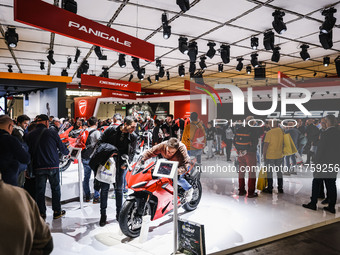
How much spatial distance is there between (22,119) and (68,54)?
4388 millimetres

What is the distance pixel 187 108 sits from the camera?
16531mm

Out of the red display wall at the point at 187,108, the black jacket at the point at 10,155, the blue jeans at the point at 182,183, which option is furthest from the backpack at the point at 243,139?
the red display wall at the point at 187,108

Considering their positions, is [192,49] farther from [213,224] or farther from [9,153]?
[9,153]

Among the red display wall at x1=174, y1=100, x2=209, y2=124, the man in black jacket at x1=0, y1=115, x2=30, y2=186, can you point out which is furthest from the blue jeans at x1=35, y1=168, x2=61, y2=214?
the red display wall at x1=174, y1=100, x2=209, y2=124

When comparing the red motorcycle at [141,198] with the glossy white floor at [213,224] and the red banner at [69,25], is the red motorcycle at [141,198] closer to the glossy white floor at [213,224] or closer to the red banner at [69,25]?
the glossy white floor at [213,224]

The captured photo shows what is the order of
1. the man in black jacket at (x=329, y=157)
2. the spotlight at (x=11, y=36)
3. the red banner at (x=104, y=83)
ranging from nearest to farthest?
the man in black jacket at (x=329, y=157), the spotlight at (x=11, y=36), the red banner at (x=104, y=83)

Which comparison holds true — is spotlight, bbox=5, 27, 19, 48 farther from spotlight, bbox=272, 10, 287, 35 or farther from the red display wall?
the red display wall

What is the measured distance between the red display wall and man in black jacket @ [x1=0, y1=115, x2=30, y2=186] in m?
12.9

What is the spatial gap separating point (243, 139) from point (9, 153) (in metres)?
3.95

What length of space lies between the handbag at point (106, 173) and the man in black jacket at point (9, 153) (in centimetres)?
93

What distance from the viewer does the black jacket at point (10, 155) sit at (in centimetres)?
291

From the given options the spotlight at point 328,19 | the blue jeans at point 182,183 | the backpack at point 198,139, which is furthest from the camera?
the backpack at point 198,139

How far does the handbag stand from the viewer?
3551 millimetres

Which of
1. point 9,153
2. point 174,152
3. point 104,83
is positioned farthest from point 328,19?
point 9,153
